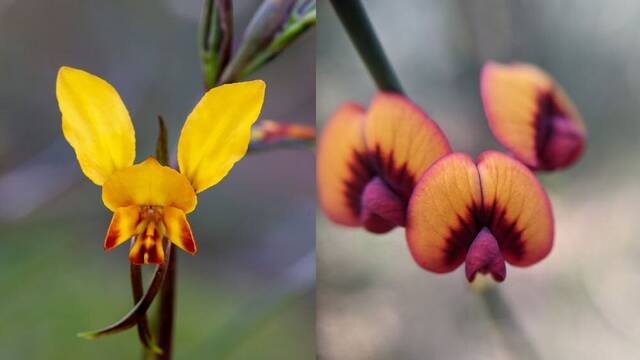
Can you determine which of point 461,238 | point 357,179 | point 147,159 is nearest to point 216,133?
point 147,159

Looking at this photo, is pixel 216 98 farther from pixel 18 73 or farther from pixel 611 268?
pixel 611 268

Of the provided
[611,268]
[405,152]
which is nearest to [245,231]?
[405,152]

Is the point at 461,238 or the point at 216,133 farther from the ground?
the point at 216,133

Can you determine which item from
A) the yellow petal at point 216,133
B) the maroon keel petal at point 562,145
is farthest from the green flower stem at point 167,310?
the maroon keel petal at point 562,145

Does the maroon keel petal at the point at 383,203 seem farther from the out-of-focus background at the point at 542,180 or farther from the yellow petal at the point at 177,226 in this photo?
the yellow petal at the point at 177,226

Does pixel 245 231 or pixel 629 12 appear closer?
pixel 629 12

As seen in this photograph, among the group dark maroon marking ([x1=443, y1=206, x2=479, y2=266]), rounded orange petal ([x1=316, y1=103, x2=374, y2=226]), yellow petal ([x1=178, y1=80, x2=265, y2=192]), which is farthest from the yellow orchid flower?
dark maroon marking ([x1=443, y1=206, x2=479, y2=266])

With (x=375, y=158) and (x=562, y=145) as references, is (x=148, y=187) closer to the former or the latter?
(x=375, y=158)
